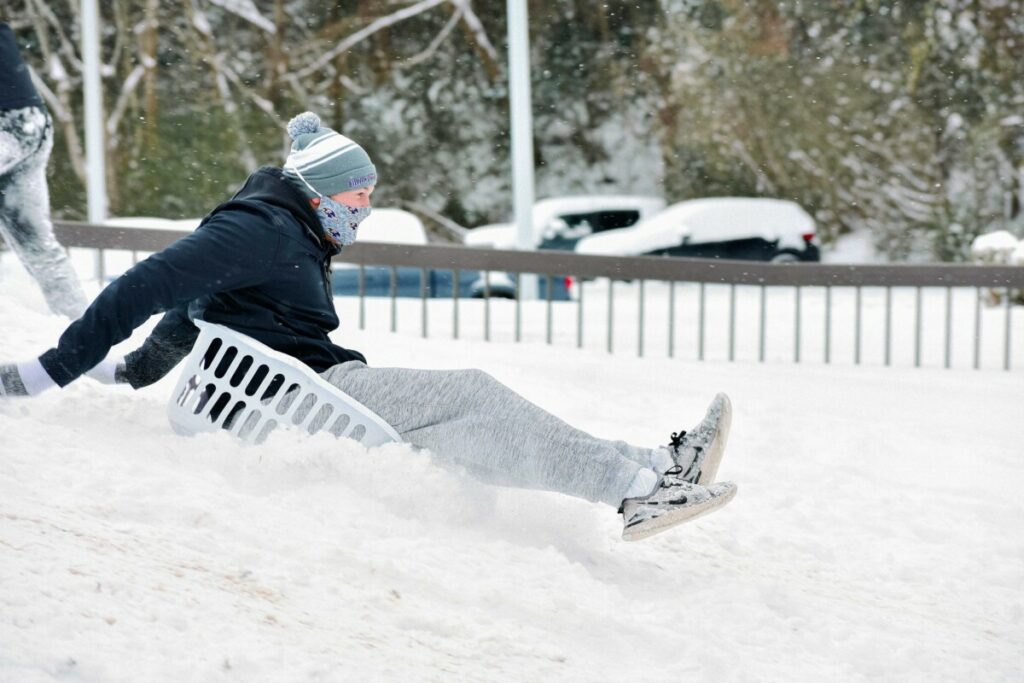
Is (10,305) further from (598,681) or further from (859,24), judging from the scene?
(859,24)

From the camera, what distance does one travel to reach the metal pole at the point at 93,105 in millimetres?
11758

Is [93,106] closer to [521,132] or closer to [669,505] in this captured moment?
[521,132]

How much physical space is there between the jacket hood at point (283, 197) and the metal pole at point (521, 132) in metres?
7.32

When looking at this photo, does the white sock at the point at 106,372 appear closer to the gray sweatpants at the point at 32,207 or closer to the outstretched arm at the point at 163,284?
the outstretched arm at the point at 163,284

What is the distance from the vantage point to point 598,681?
2.45 metres

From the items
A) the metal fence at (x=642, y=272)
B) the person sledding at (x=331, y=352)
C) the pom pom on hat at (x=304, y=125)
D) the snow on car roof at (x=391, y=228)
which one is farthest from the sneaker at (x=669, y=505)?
the snow on car roof at (x=391, y=228)

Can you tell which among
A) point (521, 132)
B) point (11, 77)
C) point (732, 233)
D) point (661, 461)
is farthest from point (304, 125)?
point (732, 233)

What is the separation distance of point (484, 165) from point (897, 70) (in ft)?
18.5

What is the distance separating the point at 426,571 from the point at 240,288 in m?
0.93

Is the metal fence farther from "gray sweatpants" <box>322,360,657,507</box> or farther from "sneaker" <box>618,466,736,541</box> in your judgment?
"sneaker" <box>618,466,736,541</box>

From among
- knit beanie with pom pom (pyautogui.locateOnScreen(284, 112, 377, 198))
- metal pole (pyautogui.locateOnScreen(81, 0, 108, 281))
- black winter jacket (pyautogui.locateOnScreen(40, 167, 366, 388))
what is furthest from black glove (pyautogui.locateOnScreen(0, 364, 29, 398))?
metal pole (pyautogui.locateOnScreen(81, 0, 108, 281))

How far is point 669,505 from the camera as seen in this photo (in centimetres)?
291

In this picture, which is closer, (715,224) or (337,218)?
(337,218)

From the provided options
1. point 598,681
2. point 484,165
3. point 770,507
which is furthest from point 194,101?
point 598,681
